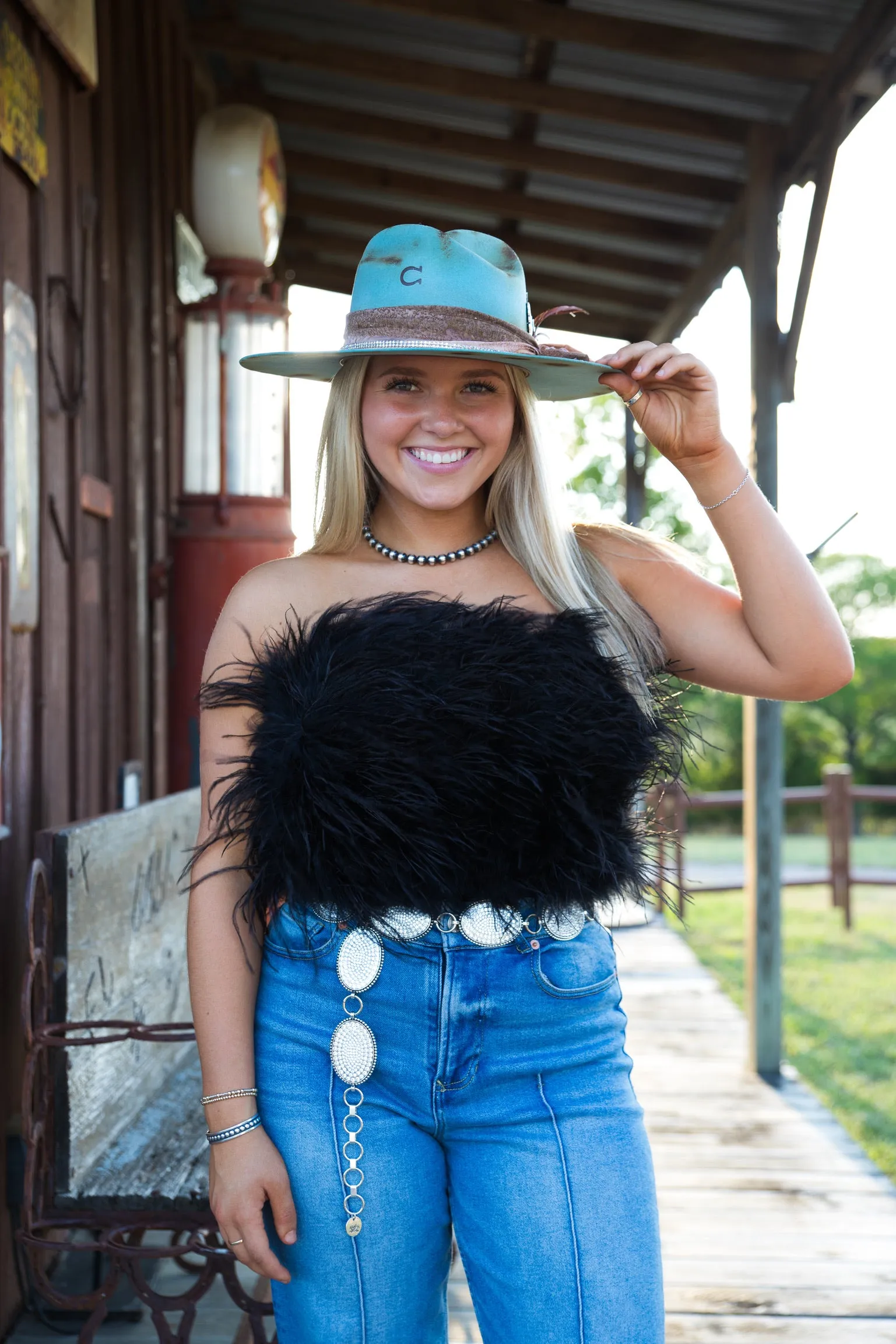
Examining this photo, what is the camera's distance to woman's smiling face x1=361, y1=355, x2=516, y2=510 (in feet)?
6.00

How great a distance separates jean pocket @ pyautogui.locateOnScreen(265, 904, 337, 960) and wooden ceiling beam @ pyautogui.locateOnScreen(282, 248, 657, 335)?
5.87 metres

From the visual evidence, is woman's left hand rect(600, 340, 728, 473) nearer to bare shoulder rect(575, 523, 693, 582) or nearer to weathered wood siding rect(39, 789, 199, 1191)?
bare shoulder rect(575, 523, 693, 582)

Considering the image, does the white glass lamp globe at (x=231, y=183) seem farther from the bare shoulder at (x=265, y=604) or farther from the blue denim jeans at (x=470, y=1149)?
the blue denim jeans at (x=470, y=1149)

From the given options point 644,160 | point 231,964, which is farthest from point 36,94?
point 644,160

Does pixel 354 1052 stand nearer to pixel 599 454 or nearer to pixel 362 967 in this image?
pixel 362 967

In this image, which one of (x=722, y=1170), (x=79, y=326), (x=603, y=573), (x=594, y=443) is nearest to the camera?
(x=603, y=573)

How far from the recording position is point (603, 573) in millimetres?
1896

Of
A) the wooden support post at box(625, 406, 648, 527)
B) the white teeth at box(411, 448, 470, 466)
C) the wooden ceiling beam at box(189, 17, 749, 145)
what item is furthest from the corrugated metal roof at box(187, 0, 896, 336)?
the white teeth at box(411, 448, 470, 466)

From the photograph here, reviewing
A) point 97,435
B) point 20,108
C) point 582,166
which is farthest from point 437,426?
point 582,166

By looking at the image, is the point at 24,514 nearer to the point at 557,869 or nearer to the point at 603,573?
the point at 603,573

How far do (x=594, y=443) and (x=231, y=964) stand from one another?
19.9 metres

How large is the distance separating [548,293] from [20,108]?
473 centimetres

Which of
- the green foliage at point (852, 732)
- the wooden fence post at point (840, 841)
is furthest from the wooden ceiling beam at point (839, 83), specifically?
the green foliage at point (852, 732)

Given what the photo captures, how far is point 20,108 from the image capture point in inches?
113
